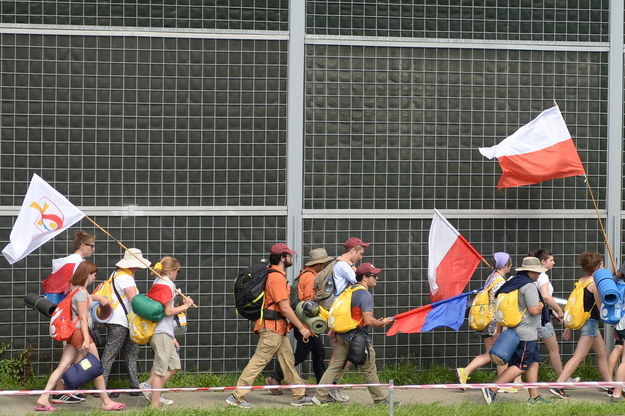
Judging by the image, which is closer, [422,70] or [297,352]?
[297,352]

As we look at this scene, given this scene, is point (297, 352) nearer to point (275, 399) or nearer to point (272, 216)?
point (275, 399)

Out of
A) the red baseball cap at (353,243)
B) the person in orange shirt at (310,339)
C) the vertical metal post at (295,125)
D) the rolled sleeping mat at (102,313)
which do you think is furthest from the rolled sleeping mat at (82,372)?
the red baseball cap at (353,243)

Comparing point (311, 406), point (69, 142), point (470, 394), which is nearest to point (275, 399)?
point (311, 406)

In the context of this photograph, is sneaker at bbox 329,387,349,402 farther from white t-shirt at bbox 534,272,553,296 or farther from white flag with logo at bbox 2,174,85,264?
white flag with logo at bbox 2,174,85,264

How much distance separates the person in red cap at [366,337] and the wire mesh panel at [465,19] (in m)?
3.19

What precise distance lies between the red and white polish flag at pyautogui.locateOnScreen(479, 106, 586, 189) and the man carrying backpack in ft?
4.52

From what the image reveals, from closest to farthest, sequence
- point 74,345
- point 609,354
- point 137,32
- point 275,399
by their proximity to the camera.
→ 1. point 74,345
2. point 275,399
3. point 137,32
4. point 609,354

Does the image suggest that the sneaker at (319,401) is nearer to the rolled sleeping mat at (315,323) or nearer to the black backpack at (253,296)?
the rolled sleeping mat at (315,323)

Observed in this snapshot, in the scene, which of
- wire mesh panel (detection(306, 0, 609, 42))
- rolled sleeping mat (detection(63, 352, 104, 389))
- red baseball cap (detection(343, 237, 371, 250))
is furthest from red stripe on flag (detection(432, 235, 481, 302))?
rolled sleeping mat (detection(63, 352, 104, 389))

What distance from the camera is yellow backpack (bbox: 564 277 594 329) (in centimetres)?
1143

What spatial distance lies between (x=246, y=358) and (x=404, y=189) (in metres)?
Answer: 2.72

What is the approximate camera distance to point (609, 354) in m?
12.7

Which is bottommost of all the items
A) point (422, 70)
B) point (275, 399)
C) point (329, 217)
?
point (275, 399)

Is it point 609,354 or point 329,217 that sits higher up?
point 329,217
